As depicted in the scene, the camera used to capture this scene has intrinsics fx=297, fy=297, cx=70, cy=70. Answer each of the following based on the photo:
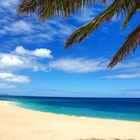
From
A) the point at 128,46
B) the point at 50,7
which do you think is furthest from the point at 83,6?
the point at 128,46

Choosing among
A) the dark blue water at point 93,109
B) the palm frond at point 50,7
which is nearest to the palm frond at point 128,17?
the palm frond at point 50,7

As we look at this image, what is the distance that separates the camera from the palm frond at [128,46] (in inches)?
232

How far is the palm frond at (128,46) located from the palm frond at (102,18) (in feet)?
1.57

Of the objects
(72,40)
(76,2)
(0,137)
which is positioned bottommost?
(0,137)

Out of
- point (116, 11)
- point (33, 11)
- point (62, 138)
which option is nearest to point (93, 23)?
point (116, 11)

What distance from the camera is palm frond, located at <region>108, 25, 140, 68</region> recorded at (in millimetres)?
5896

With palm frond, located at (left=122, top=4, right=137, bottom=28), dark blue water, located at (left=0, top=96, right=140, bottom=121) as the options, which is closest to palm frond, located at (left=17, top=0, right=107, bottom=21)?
palm frond, located at (left=122, top=4, right=137, bottom=28)

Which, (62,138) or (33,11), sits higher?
(33,11)

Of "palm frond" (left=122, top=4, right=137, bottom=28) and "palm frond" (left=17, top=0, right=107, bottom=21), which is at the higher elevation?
"palm frond" (left=122, top=4, right=137, bottom=28)

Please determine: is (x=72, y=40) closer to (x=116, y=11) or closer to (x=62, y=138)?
(x=116, y=11)

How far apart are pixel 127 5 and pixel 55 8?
4.65 feet

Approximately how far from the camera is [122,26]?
6906mm

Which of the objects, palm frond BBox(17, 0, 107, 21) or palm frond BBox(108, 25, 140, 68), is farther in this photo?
palm frond BBox(108, 25, 140, 68)

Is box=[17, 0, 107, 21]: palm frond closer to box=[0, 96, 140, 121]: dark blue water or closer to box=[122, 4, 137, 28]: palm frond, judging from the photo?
box=[122, 4, 137, 28]: palm frond
